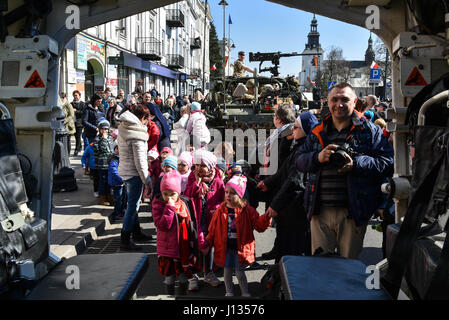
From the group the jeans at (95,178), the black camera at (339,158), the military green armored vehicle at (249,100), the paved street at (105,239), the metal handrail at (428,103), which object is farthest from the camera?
the military green armored vehicle at (249,100)

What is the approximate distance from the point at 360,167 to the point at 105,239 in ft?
14.5

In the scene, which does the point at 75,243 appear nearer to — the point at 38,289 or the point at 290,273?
the point at 38,289

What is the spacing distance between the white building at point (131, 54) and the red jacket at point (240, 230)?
649 inches

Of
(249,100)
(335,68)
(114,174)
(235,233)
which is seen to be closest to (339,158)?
(235,233)

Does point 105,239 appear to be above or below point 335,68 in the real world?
below

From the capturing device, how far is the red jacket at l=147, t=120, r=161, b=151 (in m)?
7.15

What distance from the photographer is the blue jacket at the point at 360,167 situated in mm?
3615

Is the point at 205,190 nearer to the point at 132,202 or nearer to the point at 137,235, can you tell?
the point at 132,202

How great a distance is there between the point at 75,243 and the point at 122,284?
3343mm

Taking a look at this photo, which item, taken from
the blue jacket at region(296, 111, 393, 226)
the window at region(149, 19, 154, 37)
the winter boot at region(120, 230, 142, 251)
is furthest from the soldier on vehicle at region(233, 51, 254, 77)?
the window at region(149, 19, 154, 37)

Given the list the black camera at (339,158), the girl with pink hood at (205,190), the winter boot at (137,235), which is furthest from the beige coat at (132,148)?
the black camera at (339,158)

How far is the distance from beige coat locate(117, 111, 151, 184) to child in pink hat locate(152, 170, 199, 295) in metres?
1.46

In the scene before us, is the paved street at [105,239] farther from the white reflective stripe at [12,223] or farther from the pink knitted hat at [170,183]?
the white reflective stripe at [12,223]

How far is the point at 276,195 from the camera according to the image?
442 centimetres
